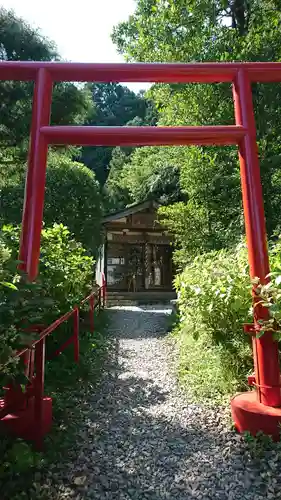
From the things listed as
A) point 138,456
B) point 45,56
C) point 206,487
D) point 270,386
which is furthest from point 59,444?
point 45,56

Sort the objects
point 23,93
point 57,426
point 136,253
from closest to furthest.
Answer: point 57,426, point 23,93, point 136,253

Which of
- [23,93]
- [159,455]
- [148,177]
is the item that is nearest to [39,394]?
[159,455]

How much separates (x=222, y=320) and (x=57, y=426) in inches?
69.3

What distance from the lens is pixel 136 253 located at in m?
15.4

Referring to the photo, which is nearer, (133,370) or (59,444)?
(59,444)

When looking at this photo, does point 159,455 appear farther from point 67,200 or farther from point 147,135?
point 67,200

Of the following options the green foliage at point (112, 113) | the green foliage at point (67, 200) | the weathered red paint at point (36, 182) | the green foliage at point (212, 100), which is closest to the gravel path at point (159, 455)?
the weathered red paint at point (36, 182)

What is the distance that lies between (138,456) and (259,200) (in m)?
2.08

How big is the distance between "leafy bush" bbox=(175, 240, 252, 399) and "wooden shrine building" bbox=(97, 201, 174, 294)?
34.9ft

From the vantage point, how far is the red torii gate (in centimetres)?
295

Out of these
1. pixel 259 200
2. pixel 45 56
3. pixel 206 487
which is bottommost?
pixel 206 487

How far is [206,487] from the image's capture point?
2.28 meters

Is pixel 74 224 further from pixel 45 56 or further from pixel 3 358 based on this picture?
pixel 3 358

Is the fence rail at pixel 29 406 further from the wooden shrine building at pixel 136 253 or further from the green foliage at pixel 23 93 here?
the wooden shrine building at pixel 136 253
